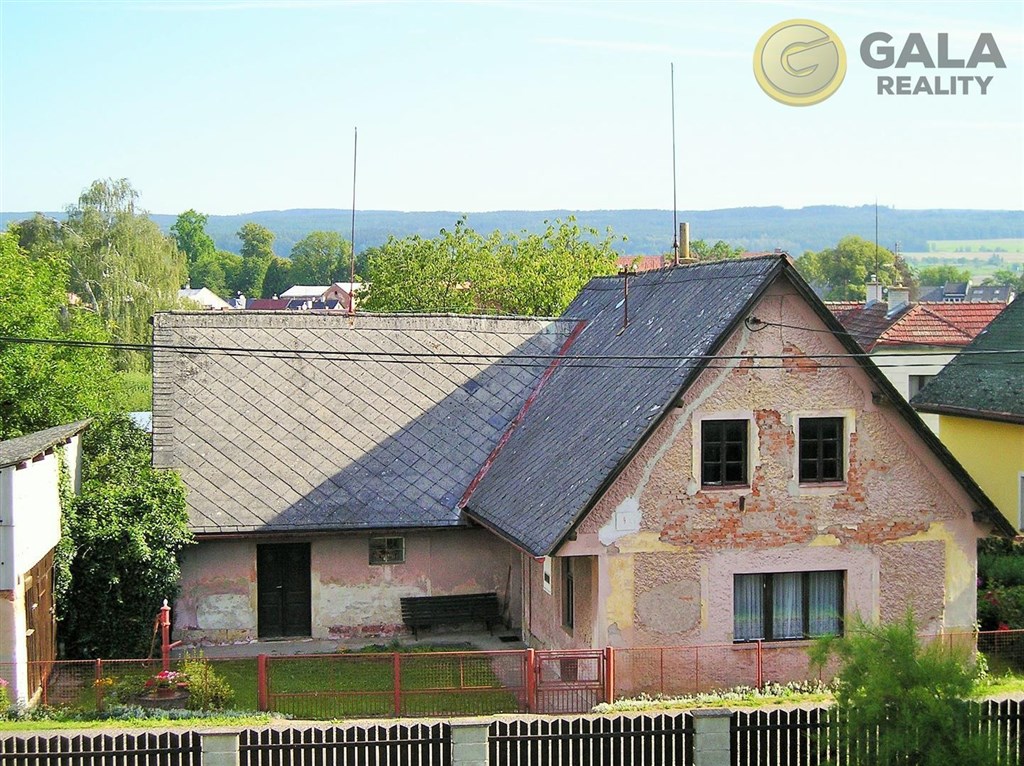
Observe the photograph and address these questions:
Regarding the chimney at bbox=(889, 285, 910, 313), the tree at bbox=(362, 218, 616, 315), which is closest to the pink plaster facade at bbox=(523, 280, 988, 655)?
the tree at bbox=(362, 218, 616, 315)

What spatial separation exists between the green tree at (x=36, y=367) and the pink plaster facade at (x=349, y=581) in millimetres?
Answer: 9348

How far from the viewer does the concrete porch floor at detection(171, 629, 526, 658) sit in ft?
72.3

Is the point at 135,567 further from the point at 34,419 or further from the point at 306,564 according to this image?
the point at 34,419

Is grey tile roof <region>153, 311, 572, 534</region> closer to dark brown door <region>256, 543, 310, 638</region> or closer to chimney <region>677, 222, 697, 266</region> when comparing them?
dark brown door <region>256, 543, 310, 638</region>

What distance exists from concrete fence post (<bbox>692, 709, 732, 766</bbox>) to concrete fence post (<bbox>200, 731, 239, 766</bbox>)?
502cm

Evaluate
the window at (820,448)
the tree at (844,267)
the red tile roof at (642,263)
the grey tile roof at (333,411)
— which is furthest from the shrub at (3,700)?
the tree at (844,267)

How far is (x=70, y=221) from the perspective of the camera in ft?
244

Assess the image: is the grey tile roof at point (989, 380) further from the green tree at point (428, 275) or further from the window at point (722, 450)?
the green tree at point (428, 275)

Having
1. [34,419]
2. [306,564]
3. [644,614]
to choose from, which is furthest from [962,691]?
[34,419]

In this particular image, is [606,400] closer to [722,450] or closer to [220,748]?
[722,450]

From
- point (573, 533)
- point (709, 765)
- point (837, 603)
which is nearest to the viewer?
point (709, 765)

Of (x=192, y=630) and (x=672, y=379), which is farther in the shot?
(x=192, y=630)

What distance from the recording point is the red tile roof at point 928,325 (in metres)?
44.8

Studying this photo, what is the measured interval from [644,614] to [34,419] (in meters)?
17.3
